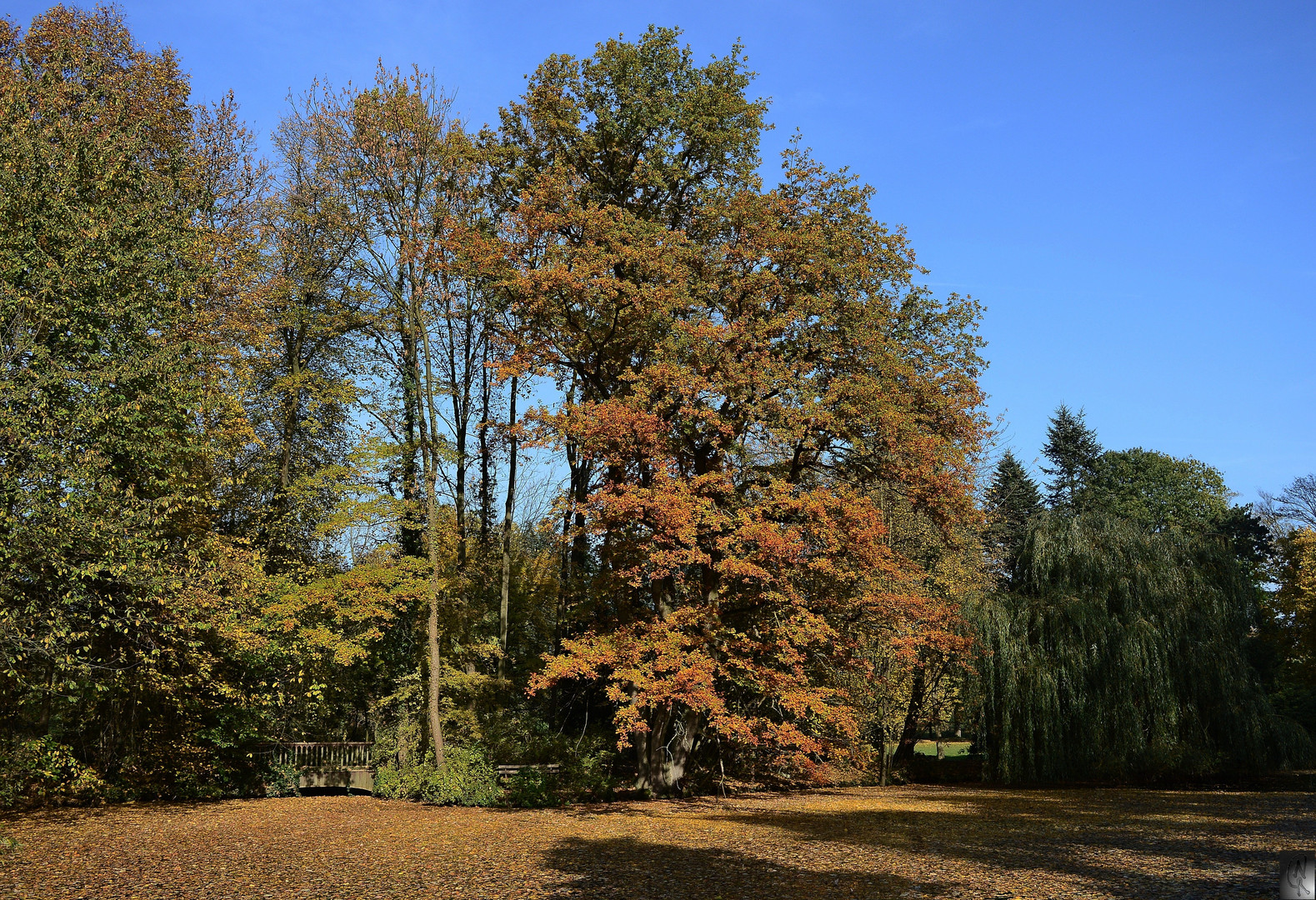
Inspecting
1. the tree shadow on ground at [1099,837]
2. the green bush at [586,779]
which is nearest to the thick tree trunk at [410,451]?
the green bush at [586,779]

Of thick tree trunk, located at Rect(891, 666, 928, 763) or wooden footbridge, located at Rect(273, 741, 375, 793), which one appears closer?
wooden footbridge, located at Rect(273, 741, 375, 793)

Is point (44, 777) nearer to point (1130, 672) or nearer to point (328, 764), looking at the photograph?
point (328, 764)

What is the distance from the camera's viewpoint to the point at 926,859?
1148 cm

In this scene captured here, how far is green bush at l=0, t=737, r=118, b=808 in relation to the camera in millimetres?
15625

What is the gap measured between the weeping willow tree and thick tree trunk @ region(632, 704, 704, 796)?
8.37 m

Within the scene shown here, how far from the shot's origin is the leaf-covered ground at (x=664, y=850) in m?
9.90

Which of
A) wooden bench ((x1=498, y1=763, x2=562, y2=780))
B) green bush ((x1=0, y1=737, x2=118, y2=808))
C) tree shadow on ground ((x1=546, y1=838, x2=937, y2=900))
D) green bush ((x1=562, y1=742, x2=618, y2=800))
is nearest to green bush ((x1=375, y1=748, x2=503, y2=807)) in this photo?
wooden bench ((x1=498, y1=763, x2=562, y2=780))

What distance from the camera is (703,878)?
1050 cm

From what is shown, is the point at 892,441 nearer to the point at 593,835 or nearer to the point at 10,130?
the point at 593,835

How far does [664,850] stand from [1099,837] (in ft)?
22.9

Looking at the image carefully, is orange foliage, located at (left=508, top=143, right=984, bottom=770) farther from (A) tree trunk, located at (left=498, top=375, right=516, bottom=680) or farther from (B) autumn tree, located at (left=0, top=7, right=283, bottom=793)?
(B) autumn tree, located at (left=0, top=7, right=283, bottom=793)

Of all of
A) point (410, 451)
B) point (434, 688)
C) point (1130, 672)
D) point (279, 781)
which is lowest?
point (279, 781)

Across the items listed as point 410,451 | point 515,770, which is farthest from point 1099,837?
point 410,451

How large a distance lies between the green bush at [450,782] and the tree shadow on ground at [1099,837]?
17.5 feet
